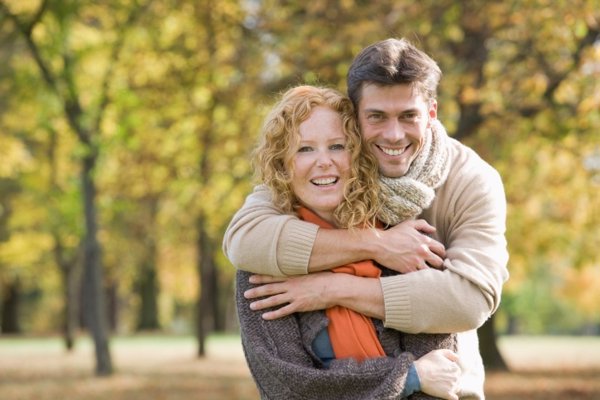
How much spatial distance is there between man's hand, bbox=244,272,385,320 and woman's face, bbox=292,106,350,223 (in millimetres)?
301

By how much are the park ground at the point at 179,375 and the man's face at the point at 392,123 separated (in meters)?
10.3

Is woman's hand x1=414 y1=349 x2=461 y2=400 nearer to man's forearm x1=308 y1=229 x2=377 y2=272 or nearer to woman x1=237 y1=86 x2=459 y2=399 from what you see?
woman x1=237 y1=86 x2=459 y2=399

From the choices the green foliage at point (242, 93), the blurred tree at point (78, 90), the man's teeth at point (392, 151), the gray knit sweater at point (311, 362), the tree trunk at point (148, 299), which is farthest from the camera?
the tree trunk at point (148, 299)

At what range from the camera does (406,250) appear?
136 inches

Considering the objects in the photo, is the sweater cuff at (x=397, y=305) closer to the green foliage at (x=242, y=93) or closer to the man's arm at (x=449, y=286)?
the man's arm at (x=449, y=286)

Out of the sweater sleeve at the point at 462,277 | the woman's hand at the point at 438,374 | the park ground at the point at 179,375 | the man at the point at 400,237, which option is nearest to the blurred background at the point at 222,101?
the park ground at the point at 179,375

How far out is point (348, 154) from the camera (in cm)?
347

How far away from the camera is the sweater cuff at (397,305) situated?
334cm

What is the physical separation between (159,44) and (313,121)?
12745mm

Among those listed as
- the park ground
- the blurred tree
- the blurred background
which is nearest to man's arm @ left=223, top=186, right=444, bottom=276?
the blurred background

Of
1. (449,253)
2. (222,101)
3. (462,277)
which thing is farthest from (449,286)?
(222,101)

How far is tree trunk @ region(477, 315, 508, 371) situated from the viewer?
17531 millimetres

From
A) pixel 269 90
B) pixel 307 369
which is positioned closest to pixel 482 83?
pixel 269 90

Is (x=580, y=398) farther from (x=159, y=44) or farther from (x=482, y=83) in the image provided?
(x=159, y=44)
